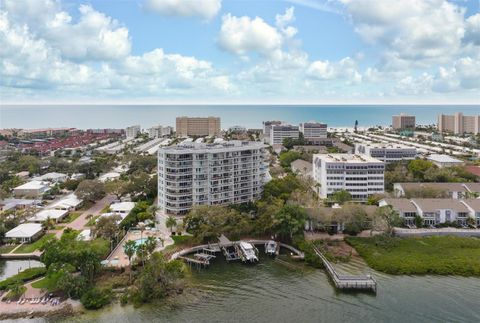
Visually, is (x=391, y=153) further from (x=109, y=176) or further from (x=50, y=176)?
(x=50, y=176)

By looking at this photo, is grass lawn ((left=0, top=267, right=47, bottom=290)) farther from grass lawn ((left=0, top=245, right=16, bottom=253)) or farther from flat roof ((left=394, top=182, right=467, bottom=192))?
flat roof ((left=394, top=182, right=467, bottom=192))

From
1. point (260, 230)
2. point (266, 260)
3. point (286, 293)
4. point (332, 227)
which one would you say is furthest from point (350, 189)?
point (286, 293)

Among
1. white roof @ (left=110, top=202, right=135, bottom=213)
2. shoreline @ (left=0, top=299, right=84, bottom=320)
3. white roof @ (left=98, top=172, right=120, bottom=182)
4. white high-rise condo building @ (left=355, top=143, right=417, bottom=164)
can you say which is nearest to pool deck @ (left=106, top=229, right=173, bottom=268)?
shoreline @ (left=0, top=299, right=84, bottom=320)

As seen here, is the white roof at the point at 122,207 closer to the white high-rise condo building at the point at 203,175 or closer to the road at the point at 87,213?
the road at the point at 87,213

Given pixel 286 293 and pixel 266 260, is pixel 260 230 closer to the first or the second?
pixel 266 260

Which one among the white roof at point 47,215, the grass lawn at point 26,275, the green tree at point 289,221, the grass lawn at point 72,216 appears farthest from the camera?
the grass lawn at point 72,216

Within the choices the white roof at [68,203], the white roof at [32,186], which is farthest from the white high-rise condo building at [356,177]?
the white roof at [32,186]
